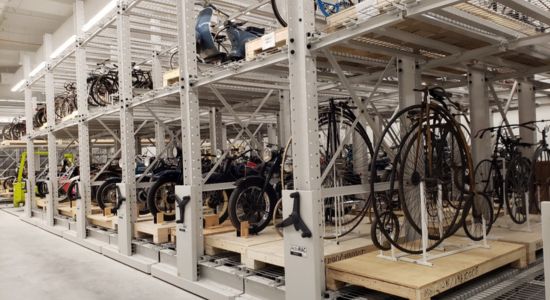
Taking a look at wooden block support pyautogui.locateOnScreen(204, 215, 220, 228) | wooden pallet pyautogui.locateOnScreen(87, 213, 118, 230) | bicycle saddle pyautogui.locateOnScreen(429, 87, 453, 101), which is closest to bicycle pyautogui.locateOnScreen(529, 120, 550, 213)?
bicycle saddle pyautogui.locateOnScreen(429, 87, 453, 101)

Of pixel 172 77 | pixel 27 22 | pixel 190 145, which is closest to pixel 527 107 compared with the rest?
pixel 190 145

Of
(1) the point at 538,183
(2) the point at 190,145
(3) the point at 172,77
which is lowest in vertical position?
(1) the point at 538,183

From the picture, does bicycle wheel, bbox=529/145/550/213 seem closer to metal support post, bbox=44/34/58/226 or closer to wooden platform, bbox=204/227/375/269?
wooden platform, bbox=204/227/375/269

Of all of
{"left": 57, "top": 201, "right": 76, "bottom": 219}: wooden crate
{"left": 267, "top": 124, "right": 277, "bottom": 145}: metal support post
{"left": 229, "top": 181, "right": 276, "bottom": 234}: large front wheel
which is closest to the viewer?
{"left": 229, "top": 181, "right": 276, "bottom": 234}: large front wheel

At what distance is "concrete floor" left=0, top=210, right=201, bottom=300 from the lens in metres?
4.18

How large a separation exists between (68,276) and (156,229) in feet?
3.58

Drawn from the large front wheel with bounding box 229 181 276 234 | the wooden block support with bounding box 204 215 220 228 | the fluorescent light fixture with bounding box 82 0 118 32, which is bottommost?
the wooden block support with bounding box 204 215 220 228

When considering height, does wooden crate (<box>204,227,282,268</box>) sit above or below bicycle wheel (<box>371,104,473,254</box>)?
below

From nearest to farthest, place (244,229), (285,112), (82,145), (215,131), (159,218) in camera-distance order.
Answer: (244,229) < (159,218) < (285,112) < (82,145) < (215,131)

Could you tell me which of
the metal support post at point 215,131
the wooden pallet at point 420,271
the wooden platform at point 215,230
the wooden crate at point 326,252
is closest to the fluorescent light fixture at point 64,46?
the metal support post at point 215,131

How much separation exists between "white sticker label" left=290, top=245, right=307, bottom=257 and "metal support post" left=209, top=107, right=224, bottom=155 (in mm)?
3760

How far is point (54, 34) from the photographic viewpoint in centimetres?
1003

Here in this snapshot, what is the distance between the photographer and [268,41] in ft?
10.8

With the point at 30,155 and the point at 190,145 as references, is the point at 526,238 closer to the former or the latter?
the point at 190,145
